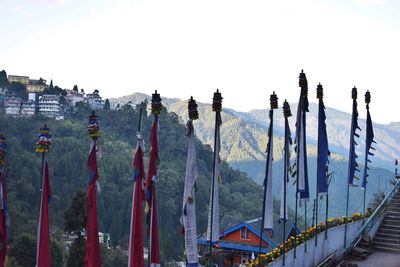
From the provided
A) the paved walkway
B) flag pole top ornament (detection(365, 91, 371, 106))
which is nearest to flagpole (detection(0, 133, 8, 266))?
the paved walkway

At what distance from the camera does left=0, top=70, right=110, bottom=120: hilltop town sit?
491 ft

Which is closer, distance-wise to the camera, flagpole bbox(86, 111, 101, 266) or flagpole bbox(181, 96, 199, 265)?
flagpole bbox(86, 111, 101, 266)

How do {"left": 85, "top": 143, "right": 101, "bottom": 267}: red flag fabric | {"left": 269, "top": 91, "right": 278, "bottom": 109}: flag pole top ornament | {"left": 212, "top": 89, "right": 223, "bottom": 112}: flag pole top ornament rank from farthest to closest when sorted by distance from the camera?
{"left": 269, "top": 91, "right": 278, "bottom": 109}: flag pole top ornament < {"left": 212, "top": 89, "right": 223, "bottom": 112}: flag pole top ornament < {"left": 85, "top": 143, "right": 101, "bottom": 267}: red flag fabric

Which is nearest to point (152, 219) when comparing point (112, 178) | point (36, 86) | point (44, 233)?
point (44, 233)

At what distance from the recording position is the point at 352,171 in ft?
76.1

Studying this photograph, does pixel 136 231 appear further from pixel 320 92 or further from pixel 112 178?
pixel 112 178

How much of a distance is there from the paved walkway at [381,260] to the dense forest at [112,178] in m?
55.6

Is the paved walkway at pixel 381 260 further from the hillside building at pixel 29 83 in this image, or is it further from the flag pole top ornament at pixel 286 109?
the hillside building at pixel 29 83

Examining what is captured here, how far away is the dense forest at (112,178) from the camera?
3942 inches

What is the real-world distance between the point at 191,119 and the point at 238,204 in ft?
371

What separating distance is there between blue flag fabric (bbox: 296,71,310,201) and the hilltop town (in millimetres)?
133959

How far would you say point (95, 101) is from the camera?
575 feet

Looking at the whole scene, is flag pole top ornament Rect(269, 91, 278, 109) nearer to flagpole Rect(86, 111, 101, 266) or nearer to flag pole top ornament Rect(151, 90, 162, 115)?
flag pole top ornament Rect(151, 90, 162, 115)

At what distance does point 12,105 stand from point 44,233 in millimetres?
142251
